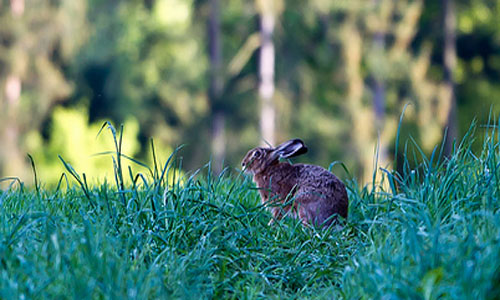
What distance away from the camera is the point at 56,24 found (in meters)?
28.8

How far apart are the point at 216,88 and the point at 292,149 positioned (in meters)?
23.6

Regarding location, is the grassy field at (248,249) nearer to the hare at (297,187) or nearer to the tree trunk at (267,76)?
the hare at (297,187)

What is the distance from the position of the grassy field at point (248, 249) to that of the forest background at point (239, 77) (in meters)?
21.5

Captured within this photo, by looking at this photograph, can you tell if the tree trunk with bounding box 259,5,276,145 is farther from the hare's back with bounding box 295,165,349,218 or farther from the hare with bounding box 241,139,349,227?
the hare's back with bounding box 295,165,349,218

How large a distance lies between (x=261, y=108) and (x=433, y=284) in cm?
2366

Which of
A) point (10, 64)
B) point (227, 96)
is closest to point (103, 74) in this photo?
point (10, 64)

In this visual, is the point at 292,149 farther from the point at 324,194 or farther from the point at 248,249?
the point at 248,249

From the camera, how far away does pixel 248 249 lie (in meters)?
3.43

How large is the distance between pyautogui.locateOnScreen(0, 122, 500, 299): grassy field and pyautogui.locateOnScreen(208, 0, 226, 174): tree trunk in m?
22.2

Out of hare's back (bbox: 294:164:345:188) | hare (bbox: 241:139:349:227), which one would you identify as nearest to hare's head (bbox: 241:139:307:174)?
hare (bbox: 241:139:349:227)

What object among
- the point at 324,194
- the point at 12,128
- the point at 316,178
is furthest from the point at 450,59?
the point at 324,194

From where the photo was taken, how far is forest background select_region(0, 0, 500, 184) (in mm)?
26734

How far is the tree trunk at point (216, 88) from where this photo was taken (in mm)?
26672

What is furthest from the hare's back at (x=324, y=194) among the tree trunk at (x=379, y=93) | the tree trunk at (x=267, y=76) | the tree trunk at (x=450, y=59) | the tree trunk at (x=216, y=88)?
the tree trunk at (x=450, y=59)
